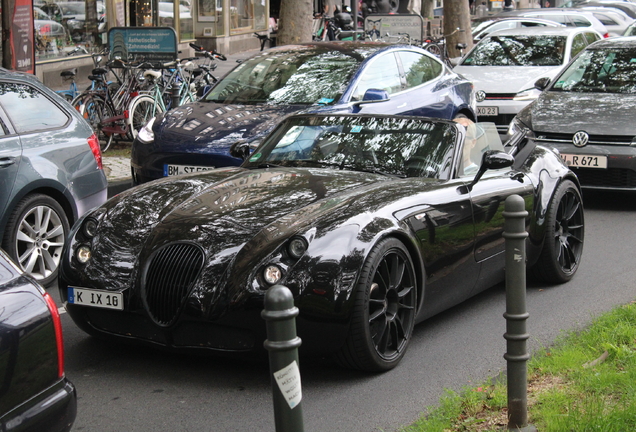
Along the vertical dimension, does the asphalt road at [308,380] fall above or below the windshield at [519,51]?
below

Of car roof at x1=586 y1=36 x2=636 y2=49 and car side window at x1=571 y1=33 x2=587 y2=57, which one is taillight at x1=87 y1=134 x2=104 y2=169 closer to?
car roof at x1=586 y1=36 x2=636 y2=49

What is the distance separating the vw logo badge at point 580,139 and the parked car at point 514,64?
11.8ft

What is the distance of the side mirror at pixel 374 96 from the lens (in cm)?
955

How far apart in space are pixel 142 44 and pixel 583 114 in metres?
7.21

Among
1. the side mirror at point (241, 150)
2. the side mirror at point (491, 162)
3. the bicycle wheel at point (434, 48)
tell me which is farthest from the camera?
the bicycle wheel at point (434, 48)

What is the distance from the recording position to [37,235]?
6828 mm

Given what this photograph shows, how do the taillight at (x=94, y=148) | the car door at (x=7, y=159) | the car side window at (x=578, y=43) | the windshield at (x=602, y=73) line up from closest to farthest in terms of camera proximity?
the car door at (x=7, y=159) → the taillight at (x=94, y=148) → the windshield at (x=602, y=73) → the car side window at (x=578, y=43)

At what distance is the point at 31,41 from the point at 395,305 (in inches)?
349

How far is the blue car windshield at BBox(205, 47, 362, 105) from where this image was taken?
9703 mm

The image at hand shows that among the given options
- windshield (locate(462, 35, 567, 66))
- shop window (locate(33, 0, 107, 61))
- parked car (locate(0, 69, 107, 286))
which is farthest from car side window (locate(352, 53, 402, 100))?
shop window (locate(33, 0, 107, 61))

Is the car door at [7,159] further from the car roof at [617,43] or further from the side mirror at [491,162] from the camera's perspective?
the car roof at [617,43]

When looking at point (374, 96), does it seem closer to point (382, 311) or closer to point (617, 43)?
point (617, 43)

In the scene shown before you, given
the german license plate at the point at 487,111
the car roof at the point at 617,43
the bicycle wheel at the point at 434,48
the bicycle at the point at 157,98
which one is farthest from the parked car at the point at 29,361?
the bicycle wheel at the point at 434,48

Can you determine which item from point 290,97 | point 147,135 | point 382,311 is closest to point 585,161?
point 290,97
